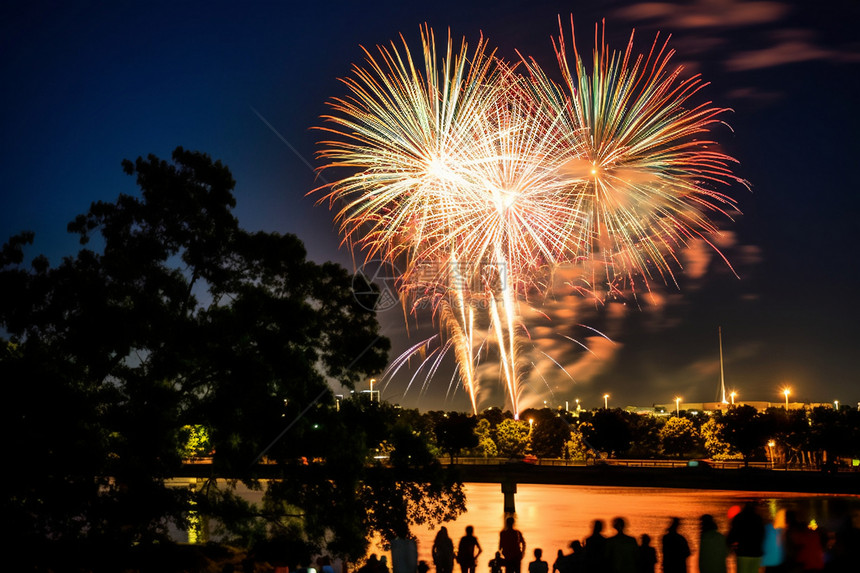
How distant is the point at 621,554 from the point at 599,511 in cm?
4076

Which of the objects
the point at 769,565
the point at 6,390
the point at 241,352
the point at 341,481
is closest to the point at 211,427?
the point at 241,352

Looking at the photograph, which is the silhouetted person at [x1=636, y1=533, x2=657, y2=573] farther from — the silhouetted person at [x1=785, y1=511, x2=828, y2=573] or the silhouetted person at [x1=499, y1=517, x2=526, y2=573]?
the silhouetted person at [x1=499, y1=517, x2=526, y2=573]

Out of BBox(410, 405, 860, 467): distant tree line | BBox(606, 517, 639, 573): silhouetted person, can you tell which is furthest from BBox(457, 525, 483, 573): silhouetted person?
BBox(410, 405, 860, 467): distant tree line

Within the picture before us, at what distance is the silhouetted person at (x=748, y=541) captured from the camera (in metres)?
10.4

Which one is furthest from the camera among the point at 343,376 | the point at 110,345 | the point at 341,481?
the point at 343,376

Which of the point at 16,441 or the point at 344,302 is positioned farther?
the point at 344,302

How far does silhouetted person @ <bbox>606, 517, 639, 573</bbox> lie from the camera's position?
33.9ft

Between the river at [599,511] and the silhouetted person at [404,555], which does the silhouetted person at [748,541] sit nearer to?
the silhouetted person at [404,555]

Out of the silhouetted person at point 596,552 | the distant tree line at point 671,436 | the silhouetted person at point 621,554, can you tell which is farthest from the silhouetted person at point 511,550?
the distant tree line at point 671,436

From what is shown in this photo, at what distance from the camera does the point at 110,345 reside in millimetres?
18172

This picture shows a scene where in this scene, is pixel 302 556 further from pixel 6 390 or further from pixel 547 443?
pixel 547 443

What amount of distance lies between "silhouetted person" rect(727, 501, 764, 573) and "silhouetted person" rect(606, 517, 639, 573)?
128 cm

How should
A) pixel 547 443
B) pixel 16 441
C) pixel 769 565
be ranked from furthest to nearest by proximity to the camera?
1. pixel 547 443
2. pixel 16 441
3. pixel 769 565

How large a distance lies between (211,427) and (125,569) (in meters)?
3.59
